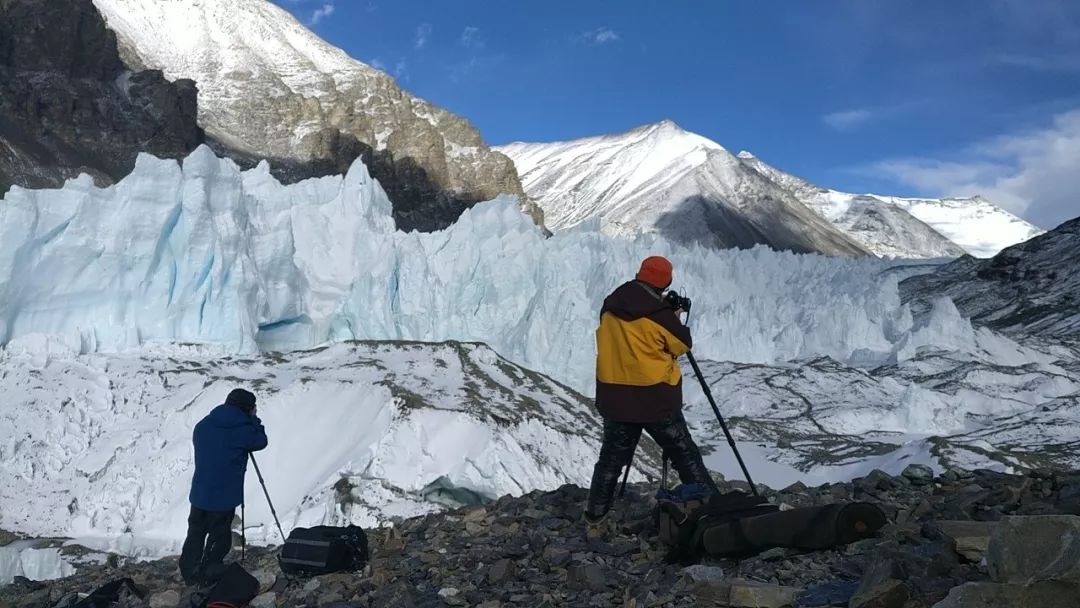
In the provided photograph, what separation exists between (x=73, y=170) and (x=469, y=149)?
223ft

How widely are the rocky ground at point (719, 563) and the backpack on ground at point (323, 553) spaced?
13cm

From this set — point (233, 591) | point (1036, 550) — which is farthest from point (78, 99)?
point (1036, 550)

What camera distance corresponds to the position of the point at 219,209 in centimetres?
2773

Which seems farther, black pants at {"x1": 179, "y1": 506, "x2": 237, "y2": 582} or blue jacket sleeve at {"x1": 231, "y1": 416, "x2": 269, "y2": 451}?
black pants at {"x1": 179, "y1": 506, "x2": 237, "y2": 582}

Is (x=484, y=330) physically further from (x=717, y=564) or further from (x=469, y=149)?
(x=469, y=149)

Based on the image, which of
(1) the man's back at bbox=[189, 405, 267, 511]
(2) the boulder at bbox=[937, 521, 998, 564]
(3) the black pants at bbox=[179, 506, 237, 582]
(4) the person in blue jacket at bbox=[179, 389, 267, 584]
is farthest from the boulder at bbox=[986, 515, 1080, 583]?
(3) the black pants at bbox=[179, 506, 237, 582]

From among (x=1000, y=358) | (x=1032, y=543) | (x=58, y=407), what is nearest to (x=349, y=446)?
(x=58, y=407)

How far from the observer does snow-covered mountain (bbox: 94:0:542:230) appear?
385 feet

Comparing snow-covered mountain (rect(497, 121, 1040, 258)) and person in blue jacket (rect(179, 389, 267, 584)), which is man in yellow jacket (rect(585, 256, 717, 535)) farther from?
snow-covered mountain (rect(497, 121, 1040, 258))

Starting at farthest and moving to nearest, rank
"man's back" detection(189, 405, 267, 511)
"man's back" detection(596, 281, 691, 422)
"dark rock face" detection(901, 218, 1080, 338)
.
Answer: "dark rock face" detection(901, 218, 1080, 338) → "man's back" detection(189, 405, 267, 511) → "man's back" detection(596, 281, 691, 422)

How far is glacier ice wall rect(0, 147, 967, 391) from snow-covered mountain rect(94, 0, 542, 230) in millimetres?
72822

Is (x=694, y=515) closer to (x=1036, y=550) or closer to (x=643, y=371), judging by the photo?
(x=643, y=371)

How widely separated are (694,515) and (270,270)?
2579 cm

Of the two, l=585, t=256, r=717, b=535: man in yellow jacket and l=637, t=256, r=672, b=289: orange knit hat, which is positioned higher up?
l=637, t=256, r=672, b=289: orange knit hat
